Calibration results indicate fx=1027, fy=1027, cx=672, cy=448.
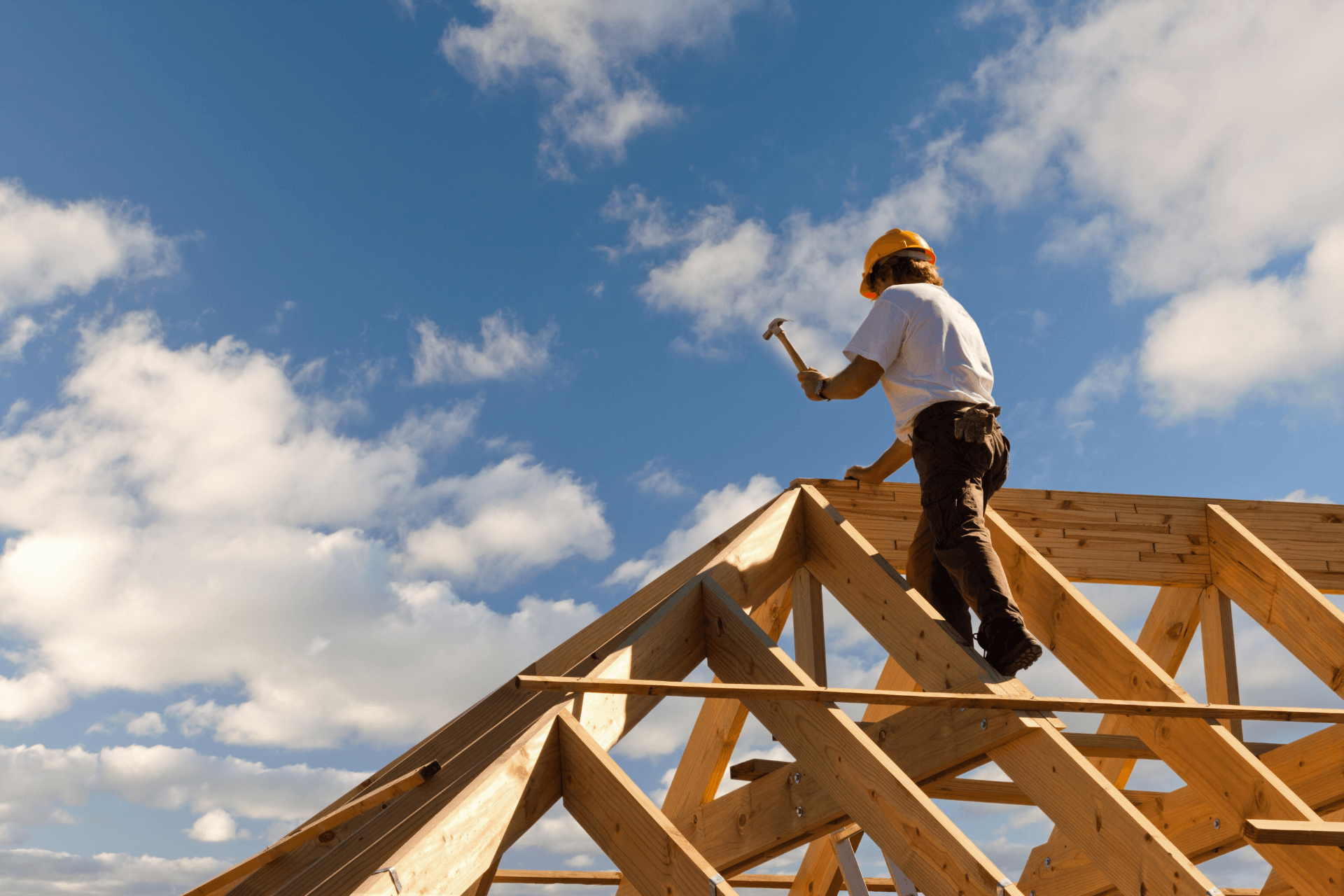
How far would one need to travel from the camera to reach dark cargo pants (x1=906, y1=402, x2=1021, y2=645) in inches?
142

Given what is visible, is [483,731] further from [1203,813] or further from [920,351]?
[1203,813]

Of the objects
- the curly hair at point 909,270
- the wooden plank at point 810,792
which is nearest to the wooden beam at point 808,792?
the wooden plank at point 810,792

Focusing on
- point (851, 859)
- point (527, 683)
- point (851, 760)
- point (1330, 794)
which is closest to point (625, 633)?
point (527, 683)

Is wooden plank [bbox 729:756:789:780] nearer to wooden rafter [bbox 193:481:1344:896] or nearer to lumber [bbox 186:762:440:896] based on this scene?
wooden rafter [bbox 193:481:1344:896]

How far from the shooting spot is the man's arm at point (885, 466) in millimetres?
4699

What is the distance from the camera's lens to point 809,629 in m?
4.38

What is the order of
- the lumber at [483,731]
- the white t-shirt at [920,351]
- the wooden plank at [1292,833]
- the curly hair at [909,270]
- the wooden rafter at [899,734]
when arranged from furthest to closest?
the curly hair at [909,270]
the white t-shirt at [920,351]
the wooden plank at [1292,833]
the lumber at [483,731]
the wooden rafter at [899,734]

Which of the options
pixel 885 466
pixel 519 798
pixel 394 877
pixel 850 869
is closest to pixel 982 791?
pixel 850 869

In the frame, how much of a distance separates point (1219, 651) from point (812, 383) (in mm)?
2691

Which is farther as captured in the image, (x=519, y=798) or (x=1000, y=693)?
(x=1000, y=693)

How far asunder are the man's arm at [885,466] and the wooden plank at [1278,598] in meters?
1.86

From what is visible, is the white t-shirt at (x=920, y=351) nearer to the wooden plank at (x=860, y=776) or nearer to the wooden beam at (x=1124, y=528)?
the wooden beam at (x=1124, y=528)

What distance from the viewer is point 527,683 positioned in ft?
9.75

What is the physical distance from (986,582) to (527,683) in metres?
1.65
